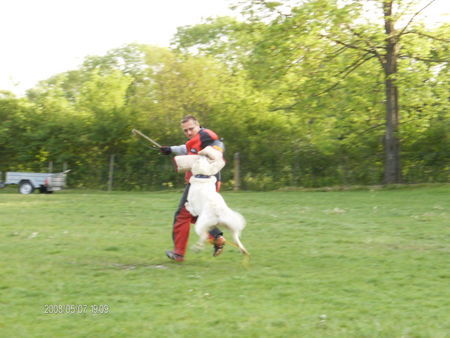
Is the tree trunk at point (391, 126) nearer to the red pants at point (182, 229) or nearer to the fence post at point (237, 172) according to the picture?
the fence post at point (237, 172)

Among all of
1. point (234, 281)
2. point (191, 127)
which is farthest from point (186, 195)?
point (234, 281)

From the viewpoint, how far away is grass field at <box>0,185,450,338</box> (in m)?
5.40

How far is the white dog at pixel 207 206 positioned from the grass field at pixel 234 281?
20.8 inches

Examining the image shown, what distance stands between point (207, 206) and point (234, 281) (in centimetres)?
121

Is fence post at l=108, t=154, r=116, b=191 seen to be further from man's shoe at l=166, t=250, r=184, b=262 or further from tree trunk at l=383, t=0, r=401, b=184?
man's shoe at l=166, t=250, r=184, b=262

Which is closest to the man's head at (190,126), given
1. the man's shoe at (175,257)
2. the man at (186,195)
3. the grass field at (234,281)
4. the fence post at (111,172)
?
the man at (186,195)

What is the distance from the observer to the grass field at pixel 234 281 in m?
5.40

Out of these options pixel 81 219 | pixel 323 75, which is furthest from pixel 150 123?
pixel 81 219

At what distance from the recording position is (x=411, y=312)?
5738mm

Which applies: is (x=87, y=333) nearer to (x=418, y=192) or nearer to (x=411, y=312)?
(x=411, y=312)

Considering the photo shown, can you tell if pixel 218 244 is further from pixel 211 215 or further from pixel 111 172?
pixel 111 172

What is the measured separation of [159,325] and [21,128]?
2717 cm

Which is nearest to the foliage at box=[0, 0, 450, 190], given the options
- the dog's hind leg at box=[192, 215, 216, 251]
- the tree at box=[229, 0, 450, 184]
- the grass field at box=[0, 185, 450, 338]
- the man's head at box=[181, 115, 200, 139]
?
the tree at box=[229, 0, 450, 184]

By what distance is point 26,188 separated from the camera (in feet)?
88.7
